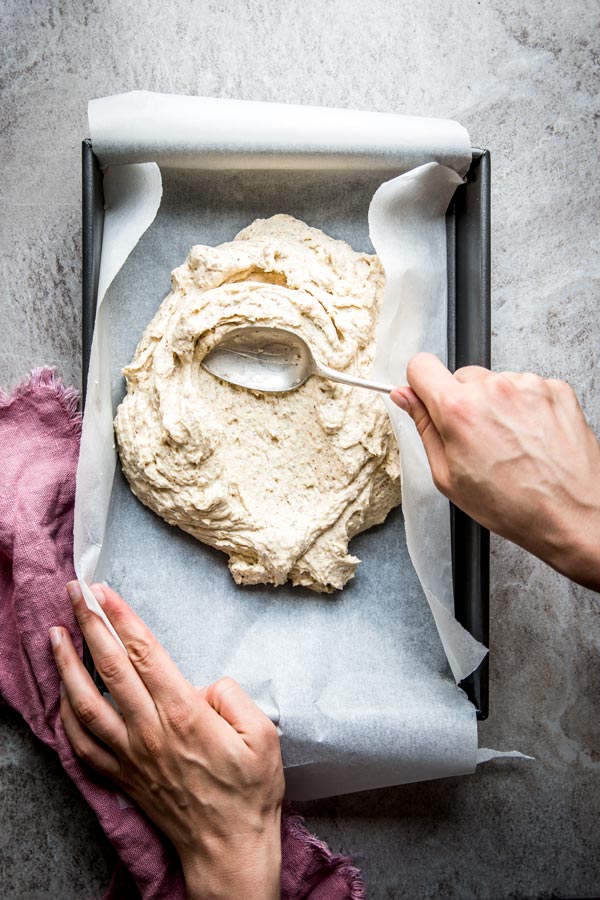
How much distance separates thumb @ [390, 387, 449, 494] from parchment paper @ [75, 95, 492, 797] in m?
0.13

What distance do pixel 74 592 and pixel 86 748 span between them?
Answer: 9.9 inches

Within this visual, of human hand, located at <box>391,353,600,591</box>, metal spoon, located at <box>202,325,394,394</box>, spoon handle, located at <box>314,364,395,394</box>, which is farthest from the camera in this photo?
metal spoon, located at <box>202,325,394,394</box>

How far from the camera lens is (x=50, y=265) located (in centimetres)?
117

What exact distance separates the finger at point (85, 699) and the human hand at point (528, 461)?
1.98 feet

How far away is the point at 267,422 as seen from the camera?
3.62ft

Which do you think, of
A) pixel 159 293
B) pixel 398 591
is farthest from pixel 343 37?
pixel 398 591

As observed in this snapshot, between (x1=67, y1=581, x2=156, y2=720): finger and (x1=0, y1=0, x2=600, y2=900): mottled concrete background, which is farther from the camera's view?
(x1=0, y1=0, x2=600, y2=900): mottled concrete background

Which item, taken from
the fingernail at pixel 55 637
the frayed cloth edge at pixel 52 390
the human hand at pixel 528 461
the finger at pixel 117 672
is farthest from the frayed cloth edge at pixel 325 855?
the frayed cloth edge at pixel 52 390

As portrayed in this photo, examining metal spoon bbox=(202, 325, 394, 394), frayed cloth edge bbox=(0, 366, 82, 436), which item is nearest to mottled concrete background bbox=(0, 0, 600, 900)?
frayed cloth edge bbox=(0, 366, 82, 436)

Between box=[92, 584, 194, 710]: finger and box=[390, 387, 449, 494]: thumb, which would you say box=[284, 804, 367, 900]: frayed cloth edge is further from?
box=[390, 387, 449, 494]: thumb

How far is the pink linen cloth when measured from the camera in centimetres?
105

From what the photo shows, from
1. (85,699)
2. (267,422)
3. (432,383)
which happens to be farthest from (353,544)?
(85,699)

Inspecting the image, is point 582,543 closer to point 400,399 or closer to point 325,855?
point 400,399

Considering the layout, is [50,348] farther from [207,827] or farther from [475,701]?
[475,701]
